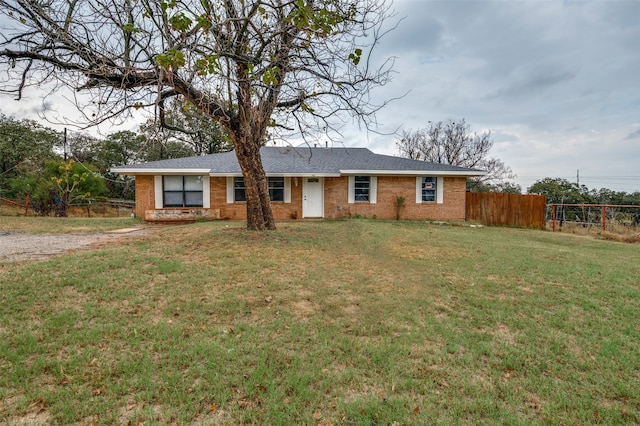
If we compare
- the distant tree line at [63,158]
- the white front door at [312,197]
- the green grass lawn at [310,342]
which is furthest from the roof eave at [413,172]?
the green grass lawn at [310,342]

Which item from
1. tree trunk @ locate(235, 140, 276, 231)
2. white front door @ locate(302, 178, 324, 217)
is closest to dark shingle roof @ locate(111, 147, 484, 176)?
white front door @ locate(302, 178, 324, 217)

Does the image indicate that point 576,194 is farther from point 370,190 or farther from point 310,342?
point 310,342

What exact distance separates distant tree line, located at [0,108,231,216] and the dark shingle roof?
3.48 ft

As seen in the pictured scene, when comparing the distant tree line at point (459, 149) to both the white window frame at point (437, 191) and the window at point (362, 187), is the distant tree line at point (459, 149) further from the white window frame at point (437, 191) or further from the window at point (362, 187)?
the window at point (362, 187)

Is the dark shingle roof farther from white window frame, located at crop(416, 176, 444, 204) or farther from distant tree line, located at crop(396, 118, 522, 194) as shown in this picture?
distant tree line, located at crop(396, 118, 522, 194)

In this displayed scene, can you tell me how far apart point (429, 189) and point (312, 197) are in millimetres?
6002

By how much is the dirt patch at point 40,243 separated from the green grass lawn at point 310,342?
0.83 m

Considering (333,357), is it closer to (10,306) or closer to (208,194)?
(10,306)

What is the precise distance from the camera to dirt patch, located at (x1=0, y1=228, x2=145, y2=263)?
6193mm

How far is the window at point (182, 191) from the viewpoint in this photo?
14.2 meters

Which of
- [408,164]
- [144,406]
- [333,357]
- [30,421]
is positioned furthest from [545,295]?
[408,164]

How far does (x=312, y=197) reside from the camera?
1534 centimetres

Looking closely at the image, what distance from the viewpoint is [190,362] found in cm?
299

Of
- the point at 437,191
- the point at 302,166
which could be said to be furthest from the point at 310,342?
the point at 437,191
